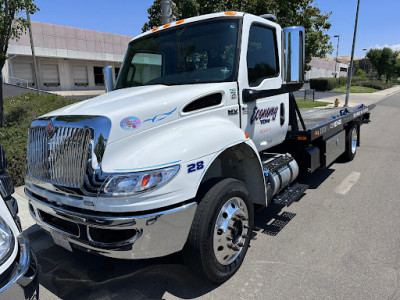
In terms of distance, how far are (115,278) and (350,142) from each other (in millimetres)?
5889

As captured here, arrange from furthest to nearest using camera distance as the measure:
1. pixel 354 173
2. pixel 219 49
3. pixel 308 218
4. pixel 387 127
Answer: pixel 387 127 → pixel 354 173 → pixel 308 218 → pixel 219 49

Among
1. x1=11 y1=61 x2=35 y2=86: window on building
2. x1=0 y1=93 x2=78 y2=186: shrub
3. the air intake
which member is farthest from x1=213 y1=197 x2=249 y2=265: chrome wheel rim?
x1=11 y1=61 x2=35 y2=86: window on building

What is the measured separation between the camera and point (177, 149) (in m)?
2.37

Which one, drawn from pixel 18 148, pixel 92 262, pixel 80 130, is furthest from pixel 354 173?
A: pixel 18 148

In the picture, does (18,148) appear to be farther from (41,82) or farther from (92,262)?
(41,82)

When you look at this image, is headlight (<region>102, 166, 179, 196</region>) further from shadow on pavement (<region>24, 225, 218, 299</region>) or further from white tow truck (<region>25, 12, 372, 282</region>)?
shadow on pavement (<region>24, 225, 218, 299</region>)

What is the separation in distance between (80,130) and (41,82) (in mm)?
35664

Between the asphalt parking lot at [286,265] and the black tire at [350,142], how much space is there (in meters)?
2.33

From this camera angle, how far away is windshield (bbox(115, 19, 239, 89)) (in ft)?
10.6

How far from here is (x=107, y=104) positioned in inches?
106

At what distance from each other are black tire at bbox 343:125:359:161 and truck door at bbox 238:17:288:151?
11.1 feet

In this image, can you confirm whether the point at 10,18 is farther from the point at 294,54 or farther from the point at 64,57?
the point at 64,57

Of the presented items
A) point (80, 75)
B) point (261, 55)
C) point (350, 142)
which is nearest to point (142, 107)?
point (261, 55)

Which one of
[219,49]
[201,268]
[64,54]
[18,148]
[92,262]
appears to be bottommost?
[92,262]
